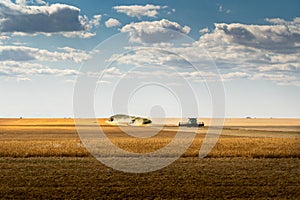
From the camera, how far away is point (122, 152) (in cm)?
3953

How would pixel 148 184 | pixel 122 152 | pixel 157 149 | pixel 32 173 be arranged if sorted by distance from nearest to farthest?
pixel 148 184, pixel 32 173, pixel 122 152, pixel 157 149

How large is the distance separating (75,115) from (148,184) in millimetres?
6175

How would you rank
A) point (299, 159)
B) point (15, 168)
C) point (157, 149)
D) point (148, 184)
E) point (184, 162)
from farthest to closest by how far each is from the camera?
point (157, 149)
point (299, 159)
point (184, 162)
point (15, 168)
point (148, 184)

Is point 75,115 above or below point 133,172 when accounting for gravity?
above

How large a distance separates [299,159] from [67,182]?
19300mm

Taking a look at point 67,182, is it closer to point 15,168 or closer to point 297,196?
point 15,168

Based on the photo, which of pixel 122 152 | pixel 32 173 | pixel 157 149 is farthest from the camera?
pixel 157 149

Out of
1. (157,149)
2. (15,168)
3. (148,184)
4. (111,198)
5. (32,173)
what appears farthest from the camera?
(157,149)

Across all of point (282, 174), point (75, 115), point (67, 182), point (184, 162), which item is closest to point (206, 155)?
point (184, 162)

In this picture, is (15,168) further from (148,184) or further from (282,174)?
(282,174)

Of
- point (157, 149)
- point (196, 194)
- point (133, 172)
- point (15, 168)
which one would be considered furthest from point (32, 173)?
point (157, 149)

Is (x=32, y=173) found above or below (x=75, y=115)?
below

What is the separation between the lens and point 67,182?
77.2 ft

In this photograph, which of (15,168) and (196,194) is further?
(15,168)
